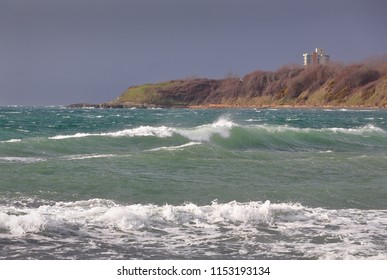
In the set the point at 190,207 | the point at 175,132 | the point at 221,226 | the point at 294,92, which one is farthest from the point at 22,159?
the point at 294,92

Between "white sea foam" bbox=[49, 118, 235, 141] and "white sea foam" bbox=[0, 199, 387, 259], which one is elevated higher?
"white sea foam" bbox=[49, 118, 235, 141]

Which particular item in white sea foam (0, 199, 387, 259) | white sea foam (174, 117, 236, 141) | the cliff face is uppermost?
the cliff face

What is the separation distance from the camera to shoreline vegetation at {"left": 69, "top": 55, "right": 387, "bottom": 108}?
149125mm

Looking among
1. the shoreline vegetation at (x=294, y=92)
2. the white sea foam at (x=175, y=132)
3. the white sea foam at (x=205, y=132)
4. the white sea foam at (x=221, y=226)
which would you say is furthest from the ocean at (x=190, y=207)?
the shoreline vegetation at (x=294, y=92)

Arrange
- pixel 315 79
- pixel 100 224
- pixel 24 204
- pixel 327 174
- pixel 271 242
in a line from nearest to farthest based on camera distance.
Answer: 1. pixel 271 242
2. pixel 100 224
3. pixel 24 204
4. pixel 327 174
5. pixel 315 79

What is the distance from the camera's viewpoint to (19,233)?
841 centimetres

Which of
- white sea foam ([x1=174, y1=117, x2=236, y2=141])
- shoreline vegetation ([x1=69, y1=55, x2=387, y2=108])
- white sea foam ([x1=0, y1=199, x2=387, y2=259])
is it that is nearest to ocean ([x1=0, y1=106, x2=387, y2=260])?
white sea foam ([x1=0, y1=199, x2=387, y2=259])

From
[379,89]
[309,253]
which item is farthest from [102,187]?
[379,89]

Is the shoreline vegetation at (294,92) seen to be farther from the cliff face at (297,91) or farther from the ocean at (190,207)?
the ocean at (190,207)

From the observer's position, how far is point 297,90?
175 metres

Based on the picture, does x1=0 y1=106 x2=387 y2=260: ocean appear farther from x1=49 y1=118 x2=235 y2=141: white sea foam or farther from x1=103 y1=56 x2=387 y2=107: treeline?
x1=103 y1=56 x2=387 y2=107: treeline

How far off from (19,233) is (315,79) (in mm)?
173354

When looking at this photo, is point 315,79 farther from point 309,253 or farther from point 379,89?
point 309,253

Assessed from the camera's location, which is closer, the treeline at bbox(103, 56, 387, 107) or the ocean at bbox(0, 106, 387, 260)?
the ocean at bbox(0, 106, 387, 260)
